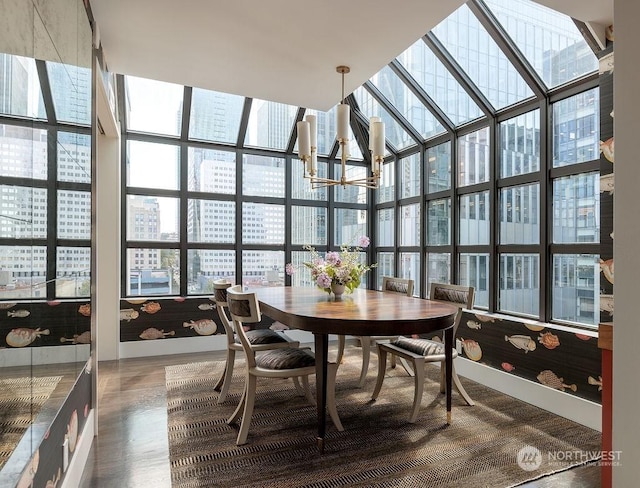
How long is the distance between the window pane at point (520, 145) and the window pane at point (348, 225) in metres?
2.45

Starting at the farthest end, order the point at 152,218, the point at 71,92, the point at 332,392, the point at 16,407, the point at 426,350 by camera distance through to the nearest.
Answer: the point at 152,218 < the point at 426,350 < the point at 332,392 < the point at 71,92 < the point at 16,407

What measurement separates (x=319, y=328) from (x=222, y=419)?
1.21 metres

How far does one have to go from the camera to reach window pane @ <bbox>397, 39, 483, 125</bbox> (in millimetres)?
3910

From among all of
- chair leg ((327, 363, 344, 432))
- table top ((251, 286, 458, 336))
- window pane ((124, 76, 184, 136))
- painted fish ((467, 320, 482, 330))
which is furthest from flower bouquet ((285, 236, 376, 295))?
window pane ((124, 76, 184, 136))

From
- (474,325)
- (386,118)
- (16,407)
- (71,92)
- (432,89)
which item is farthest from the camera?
(386,118)

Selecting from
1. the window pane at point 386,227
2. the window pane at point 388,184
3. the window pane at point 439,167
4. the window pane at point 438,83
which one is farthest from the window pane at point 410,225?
the window pane at point 438,83

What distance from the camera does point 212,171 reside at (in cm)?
519

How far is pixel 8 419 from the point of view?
1.08m

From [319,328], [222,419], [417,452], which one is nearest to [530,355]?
[417,452]

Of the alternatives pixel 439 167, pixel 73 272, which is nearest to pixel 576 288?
pixel 439 167

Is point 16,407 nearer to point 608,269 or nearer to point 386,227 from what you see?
point 608,269

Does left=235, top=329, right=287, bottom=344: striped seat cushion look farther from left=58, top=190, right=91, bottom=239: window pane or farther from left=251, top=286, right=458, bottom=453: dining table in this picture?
left=58, top=190, right=91, bottom=239: window pane

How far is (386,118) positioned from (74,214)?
3.97 m

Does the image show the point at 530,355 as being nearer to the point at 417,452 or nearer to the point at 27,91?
the point at 417,452
